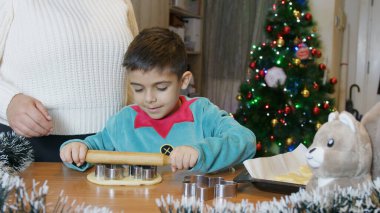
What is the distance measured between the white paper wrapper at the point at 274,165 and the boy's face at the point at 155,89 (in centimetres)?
26

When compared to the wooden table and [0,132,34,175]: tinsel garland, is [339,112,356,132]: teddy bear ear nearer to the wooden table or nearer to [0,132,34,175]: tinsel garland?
the wooden table

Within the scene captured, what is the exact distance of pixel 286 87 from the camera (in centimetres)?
327

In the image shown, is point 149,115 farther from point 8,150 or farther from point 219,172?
point 8,150

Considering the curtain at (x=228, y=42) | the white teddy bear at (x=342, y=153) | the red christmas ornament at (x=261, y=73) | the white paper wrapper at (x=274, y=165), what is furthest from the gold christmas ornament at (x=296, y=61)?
the white teddy bear at (x=342, y=153)

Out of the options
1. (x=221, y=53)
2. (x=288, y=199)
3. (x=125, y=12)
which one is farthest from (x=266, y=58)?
(x=288, y=199)

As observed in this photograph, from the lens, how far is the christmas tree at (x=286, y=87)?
3244 millimetres

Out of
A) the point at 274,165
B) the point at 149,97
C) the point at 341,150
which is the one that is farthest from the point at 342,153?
the point at 149,97

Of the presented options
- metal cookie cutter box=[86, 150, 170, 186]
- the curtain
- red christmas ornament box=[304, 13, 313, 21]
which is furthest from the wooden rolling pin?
the curtain

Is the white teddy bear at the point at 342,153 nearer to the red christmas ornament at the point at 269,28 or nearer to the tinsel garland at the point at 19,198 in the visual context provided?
the tinsel garland at the point at 19,198

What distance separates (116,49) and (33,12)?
0.82ft

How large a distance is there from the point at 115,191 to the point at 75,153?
0.17 m

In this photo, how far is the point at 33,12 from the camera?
124cm

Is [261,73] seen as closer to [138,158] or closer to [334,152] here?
[138,158]

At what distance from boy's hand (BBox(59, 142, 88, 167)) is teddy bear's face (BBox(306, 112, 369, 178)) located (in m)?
0.50
